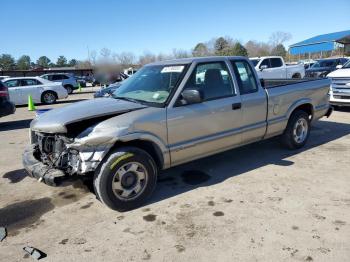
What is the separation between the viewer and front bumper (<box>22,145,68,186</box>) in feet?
12.8

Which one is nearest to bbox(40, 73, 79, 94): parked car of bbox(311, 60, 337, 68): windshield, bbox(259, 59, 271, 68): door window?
bbox(259, 59, 271, 68): door window

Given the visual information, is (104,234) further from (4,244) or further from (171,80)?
(171,80)

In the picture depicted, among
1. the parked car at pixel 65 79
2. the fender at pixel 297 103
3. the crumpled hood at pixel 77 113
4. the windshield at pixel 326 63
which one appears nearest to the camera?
the crumpled hood at pixel 77 113

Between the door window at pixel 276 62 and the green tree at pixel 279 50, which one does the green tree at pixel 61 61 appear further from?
the door window at pixel 276 62

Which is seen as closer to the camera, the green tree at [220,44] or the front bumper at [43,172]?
the front bumper at [43,172]

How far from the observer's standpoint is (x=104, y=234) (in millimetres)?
3629

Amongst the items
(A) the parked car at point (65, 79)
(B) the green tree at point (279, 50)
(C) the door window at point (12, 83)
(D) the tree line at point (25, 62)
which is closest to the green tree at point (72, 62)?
(D) the tree line at point (25, 62)

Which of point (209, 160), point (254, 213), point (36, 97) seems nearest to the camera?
point (254, 213)

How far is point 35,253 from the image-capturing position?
3268 millimetres

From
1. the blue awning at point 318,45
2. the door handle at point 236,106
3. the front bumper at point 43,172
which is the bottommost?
the front bumper at point 43,172

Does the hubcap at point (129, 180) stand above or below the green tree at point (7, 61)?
below

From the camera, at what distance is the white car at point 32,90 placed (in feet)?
54.1

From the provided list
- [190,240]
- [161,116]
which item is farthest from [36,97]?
[190,240]

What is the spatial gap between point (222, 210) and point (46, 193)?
2.61 m
